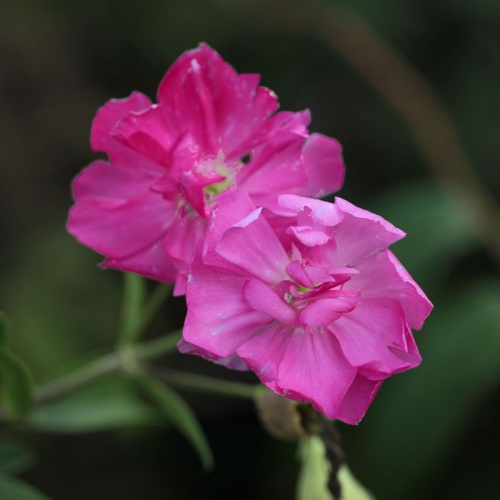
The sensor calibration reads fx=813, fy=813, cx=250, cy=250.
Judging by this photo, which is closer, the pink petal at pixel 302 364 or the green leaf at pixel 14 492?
the pink petal at pixel 302 364

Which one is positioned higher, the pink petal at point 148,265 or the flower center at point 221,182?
the flower center at point 221,182

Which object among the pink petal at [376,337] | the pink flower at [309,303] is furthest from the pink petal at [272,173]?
the pink petal at [376,337]

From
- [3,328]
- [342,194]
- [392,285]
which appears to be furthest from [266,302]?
[342,194]

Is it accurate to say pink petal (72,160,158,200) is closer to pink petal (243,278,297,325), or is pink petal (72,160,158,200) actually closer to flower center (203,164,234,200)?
flower center (203,164,234,200)

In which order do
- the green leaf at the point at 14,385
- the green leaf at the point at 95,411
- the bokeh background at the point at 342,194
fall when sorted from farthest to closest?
the bokeh background at the point at 342,194, the green leaf at the point at 95,411, the green leaf at the point at 14,385

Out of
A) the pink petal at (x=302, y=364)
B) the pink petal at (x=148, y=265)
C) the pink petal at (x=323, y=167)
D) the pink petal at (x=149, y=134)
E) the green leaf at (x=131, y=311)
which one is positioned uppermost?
the pink petal at (x=323, y=167)

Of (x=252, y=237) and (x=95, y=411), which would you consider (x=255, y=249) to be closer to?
(x=252, y=237)

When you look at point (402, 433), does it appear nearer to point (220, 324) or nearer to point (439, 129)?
point (439, 129)

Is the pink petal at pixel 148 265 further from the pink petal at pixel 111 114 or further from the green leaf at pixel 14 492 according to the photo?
the green leaf at pixel 14 492
